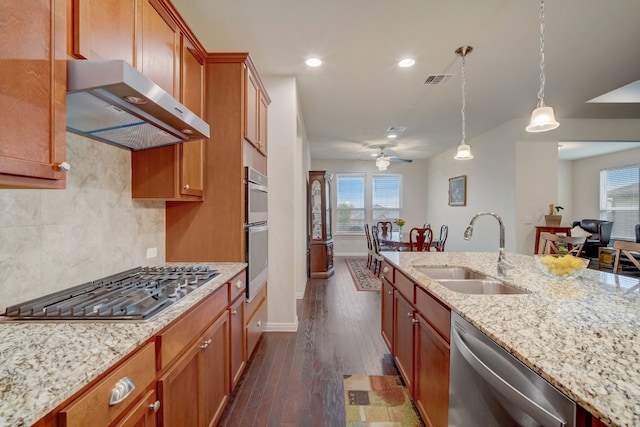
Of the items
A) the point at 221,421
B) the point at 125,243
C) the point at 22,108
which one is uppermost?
the point at 22,108

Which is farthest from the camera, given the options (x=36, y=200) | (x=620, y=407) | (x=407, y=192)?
(x=407, y=192)

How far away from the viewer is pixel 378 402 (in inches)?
77.5

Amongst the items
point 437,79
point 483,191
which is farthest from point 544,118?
point 483,191

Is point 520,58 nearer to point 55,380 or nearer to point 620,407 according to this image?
point 620,407

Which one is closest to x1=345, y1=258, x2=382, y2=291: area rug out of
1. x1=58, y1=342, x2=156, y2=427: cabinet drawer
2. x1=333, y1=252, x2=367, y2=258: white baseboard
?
x1=333, y1=252, x2=367, y2=258: white baseboard

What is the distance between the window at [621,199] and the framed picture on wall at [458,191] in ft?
13.0

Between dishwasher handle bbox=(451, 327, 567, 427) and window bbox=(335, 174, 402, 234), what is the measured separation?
279 inches

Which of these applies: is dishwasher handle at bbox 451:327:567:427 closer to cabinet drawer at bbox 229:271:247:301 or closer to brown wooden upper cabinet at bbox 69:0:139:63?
cabinet drawer at bbox 229:271:247:301

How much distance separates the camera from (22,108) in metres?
0.85

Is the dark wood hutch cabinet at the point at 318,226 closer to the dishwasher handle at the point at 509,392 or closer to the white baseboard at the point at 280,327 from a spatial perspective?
the white baseboard at the point at 280,327

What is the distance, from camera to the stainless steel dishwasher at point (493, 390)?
75 centimetres

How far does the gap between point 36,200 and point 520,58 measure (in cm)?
391

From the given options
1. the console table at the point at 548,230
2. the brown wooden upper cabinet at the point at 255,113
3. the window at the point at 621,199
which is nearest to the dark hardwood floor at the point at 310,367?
the brown wooden upper cabinet at the point at 255,113

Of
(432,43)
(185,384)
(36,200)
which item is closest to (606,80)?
(432,43)
